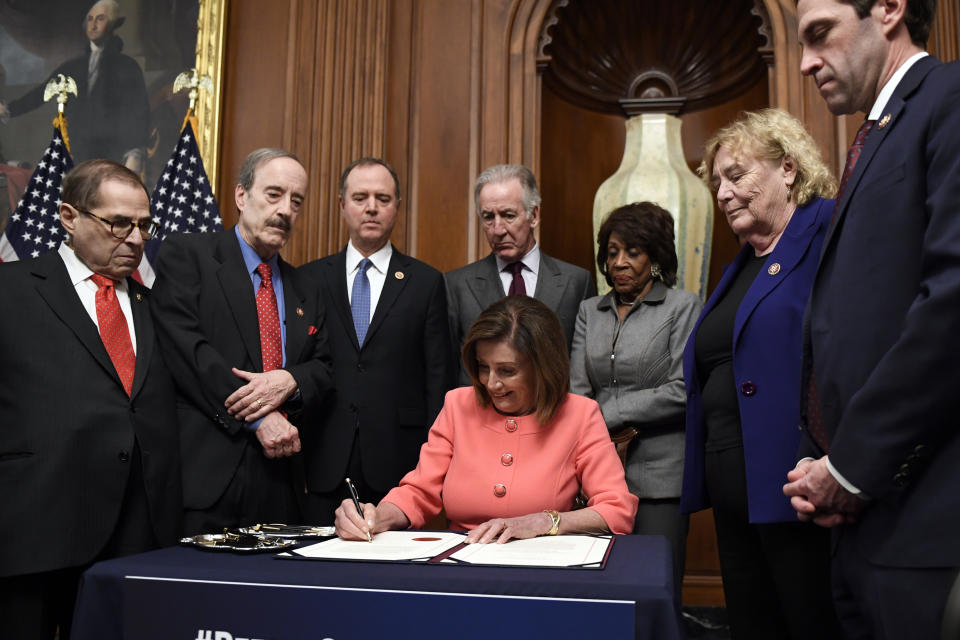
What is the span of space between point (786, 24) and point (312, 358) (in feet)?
10.7

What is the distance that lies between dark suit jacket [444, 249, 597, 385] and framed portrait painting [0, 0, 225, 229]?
2190 mm

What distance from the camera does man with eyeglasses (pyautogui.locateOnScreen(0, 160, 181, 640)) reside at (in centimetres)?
212

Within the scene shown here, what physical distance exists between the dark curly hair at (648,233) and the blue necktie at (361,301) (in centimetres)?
93

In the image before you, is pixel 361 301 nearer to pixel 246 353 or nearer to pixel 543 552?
pixel 246 353

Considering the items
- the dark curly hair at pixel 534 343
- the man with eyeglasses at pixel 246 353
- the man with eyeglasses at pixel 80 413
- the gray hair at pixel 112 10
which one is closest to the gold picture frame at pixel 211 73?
the gray hair at pixel 112 10

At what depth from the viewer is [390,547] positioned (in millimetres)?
1798

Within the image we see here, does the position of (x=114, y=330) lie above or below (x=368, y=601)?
above

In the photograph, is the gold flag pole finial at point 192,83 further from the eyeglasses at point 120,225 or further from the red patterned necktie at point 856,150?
the red patterned necktie at point 856,150

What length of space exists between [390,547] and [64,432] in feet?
3.27

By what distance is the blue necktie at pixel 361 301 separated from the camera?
10.4ft

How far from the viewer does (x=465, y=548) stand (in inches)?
70.0

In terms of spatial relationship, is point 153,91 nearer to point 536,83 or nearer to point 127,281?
point 536,83

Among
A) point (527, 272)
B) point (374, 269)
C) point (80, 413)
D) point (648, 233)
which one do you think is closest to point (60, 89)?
point (374, 269)

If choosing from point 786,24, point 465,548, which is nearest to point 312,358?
point 465,548
